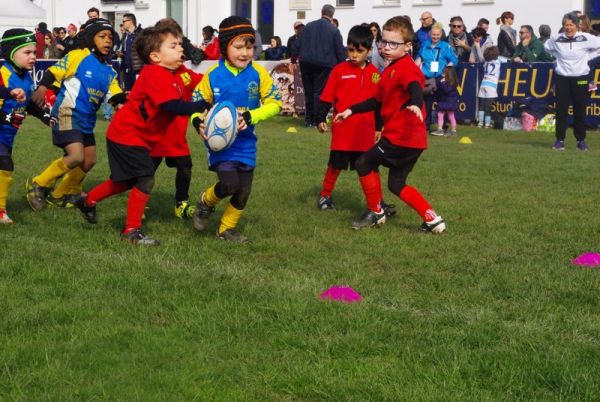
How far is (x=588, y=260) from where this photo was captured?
680cm

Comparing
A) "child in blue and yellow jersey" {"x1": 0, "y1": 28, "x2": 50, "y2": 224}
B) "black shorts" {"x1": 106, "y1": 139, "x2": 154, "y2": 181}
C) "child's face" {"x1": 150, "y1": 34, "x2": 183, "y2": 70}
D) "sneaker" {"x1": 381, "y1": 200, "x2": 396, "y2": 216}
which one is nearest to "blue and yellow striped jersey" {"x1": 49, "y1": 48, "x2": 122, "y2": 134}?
"child in blue and yellow jersey" {"x1": 0, "y1": 28, "x2": 50, "y2": 224}

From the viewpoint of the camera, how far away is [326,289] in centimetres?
604

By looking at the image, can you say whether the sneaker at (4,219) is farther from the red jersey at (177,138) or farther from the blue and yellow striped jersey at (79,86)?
the red jersey at (177,138)

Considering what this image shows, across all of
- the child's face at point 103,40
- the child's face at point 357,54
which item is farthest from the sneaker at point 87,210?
the child's face at point 357,54

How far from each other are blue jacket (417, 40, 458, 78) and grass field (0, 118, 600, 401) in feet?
26.4

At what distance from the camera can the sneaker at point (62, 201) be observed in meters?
9.18

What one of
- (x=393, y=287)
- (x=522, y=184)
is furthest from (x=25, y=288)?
(x=522, y=184)

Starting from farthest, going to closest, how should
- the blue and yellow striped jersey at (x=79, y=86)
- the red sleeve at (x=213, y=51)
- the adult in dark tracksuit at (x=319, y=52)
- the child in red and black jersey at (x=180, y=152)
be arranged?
1. the red sleeve at (x=213, y=51)
2. the adult in dark tracksuit at (x=319, y=52)
3. the child in red and black jersey at (x=180, y=152)
4. the blue and yellow striped jersey at (x=79, y=86)

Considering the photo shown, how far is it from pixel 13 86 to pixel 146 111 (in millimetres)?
1407

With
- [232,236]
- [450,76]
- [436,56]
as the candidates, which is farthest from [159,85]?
[450,76]

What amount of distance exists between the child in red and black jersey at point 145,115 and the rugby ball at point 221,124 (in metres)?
0.16

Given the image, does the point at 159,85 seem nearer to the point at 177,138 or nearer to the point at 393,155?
the point at 177,138

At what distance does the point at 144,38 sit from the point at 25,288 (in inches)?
95.2

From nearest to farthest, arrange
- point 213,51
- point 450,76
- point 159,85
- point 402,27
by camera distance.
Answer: point 159,85
point 402,27
point 450,76
point 213,51
